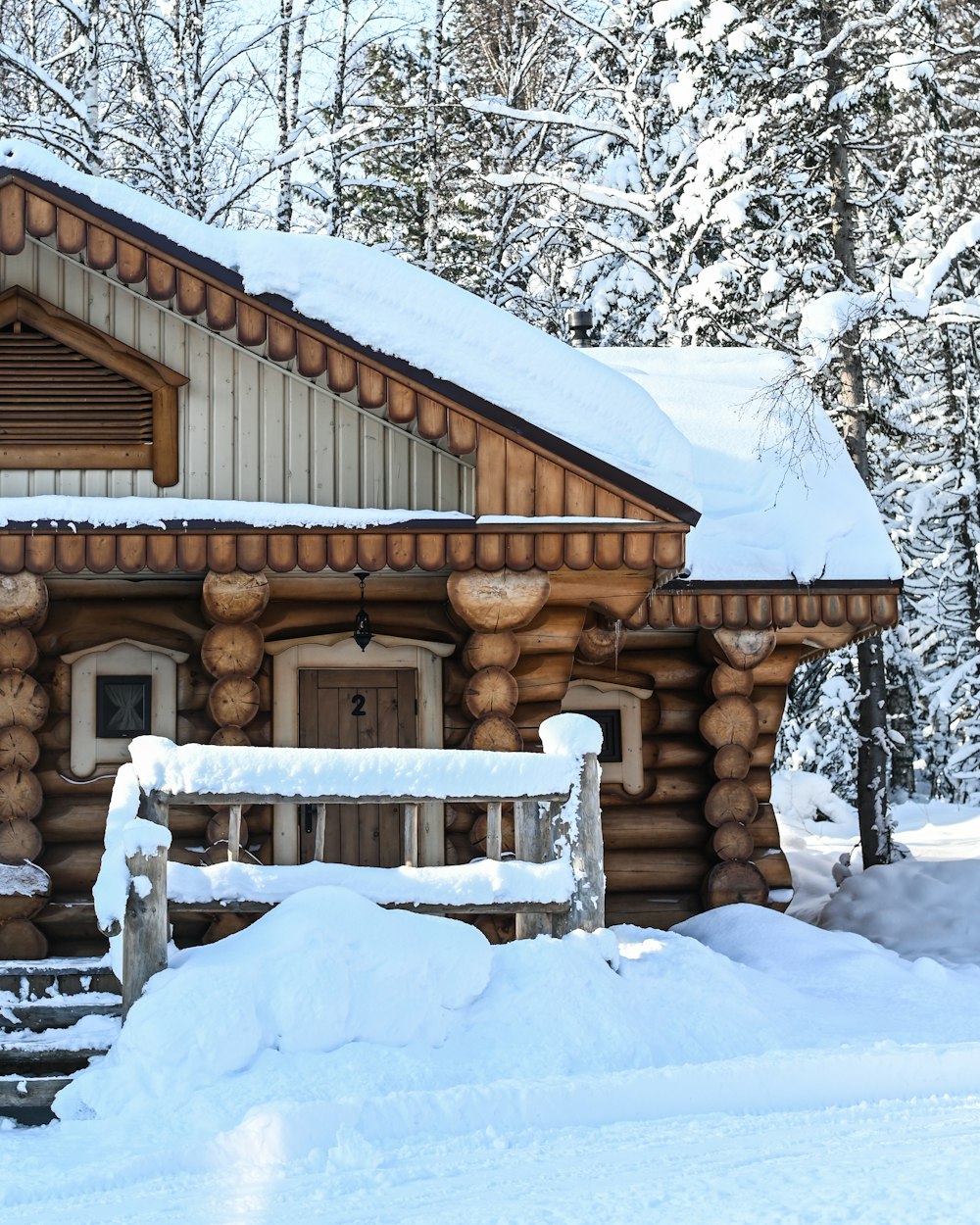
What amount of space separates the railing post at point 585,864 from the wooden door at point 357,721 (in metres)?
3.36

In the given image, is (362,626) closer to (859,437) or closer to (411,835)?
(411,835)

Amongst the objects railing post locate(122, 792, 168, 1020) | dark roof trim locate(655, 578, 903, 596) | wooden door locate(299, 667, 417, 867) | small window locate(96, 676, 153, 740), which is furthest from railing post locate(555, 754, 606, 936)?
small window locate(96, 676, 153, 740)

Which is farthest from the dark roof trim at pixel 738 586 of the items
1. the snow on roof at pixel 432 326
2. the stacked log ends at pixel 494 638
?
the stacked log ends at pixel 494 638

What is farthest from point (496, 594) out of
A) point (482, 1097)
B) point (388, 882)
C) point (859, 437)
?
point (859, 437)

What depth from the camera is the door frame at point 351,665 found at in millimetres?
10156

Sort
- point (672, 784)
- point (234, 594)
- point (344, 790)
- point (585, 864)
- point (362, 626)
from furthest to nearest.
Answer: point (672, 784)
point (362, 626)
point (234, 594)
point (585, 864)
point (344, 790)

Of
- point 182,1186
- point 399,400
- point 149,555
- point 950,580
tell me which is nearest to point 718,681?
point 399,400

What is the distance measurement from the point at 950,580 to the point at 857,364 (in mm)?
9547

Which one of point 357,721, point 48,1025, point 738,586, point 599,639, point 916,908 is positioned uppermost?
point 738,586

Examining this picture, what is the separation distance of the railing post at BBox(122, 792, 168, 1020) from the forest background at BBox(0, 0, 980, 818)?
7.98 metres

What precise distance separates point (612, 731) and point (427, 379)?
3.56m

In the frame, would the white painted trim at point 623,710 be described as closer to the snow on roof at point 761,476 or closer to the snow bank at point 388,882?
the snow on roof at point 761,476

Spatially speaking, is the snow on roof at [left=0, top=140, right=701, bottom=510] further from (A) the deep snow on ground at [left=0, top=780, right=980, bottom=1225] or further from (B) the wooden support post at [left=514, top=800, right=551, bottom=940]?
(A) the deep snow on ground at [left=0, top=780, right=980, bottom=1225]

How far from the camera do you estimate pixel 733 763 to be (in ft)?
35.5
